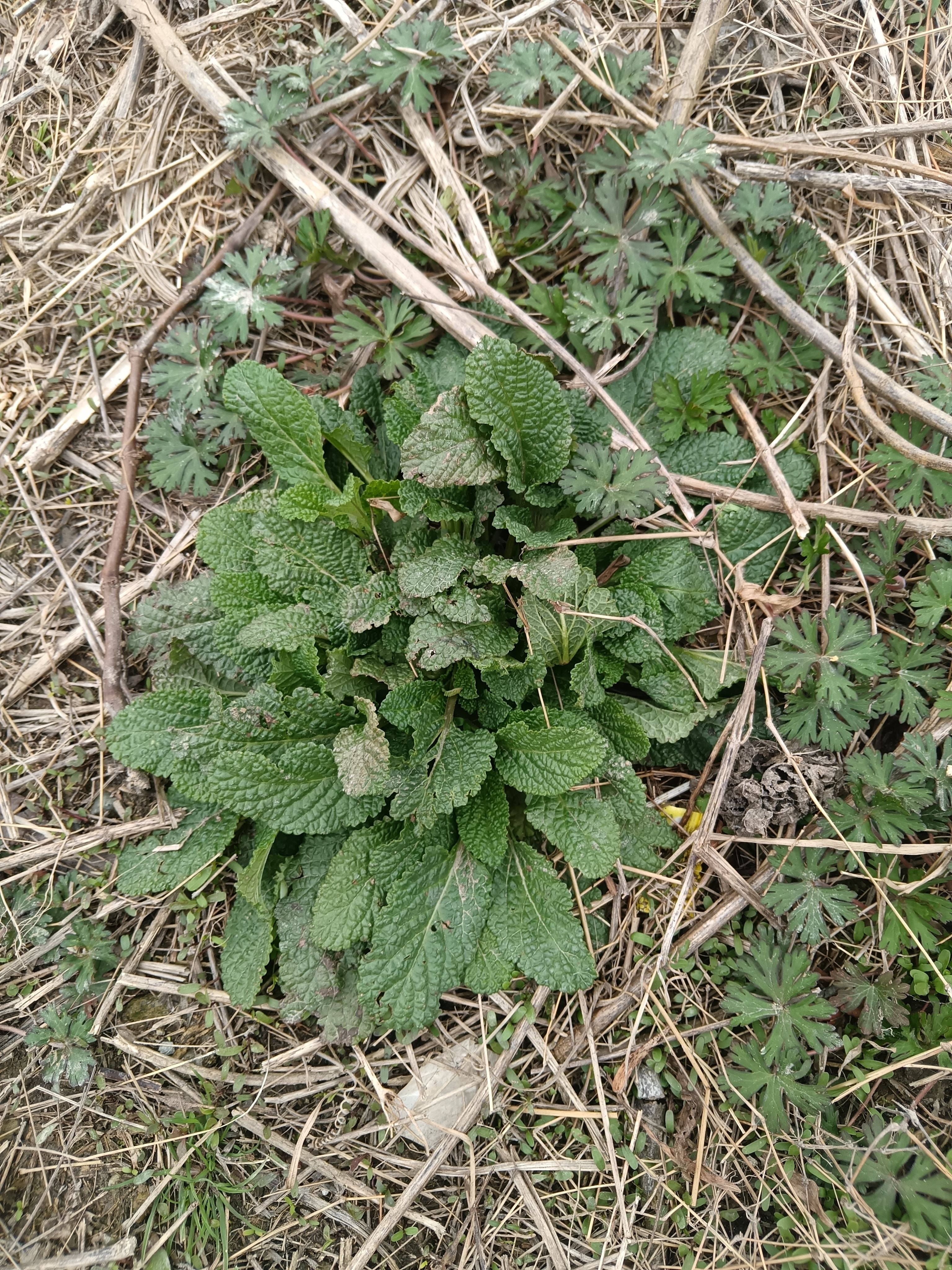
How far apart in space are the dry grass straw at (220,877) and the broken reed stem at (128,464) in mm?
71

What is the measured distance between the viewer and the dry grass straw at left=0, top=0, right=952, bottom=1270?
6.68 feet

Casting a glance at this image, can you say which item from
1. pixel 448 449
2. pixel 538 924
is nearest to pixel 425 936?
pixel 538 924

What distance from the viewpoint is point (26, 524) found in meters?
2.56

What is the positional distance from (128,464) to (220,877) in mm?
1344

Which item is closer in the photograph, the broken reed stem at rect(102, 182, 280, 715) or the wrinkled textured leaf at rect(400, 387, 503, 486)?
the wrinkled textured leaf at rect(400, 387, 503, 486)

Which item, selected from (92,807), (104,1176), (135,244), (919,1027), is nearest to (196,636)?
(92,807)

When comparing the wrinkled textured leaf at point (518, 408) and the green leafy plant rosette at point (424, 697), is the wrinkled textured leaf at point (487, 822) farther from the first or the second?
the wrinkled textured leaf at point (518, 408)

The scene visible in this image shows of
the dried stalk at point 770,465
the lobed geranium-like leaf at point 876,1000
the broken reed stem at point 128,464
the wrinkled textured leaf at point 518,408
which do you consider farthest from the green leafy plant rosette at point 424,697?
the lobed geranium-like leaf at point 876,1000

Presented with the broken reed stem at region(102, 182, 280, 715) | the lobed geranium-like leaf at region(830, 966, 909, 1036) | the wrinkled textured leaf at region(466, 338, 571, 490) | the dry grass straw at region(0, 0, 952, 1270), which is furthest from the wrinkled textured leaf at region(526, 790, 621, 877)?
the broken reed stem at region(102, 182, 280, 715)

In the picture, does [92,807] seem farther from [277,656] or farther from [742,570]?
[742,570]

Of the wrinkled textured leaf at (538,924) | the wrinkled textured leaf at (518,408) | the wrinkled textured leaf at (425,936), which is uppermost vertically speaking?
the wrinkled textured leaf at (518,408)

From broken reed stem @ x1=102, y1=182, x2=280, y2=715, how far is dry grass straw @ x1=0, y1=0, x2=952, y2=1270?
2.8 inches

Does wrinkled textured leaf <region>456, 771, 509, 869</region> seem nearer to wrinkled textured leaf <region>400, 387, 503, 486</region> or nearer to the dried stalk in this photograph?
wrinkled textured leaf <region>400, 387, 503, 486</region>

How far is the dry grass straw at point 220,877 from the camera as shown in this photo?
6.68 ft
